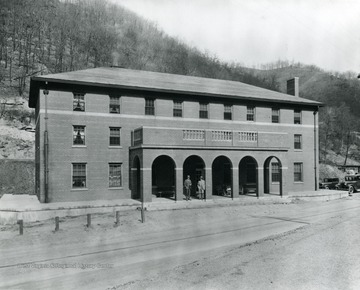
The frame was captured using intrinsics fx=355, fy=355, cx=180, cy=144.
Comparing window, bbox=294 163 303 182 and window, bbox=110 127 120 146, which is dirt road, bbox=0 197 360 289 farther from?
window, bbox=294 163 303 182

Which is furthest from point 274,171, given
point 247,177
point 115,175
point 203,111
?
point 115,175

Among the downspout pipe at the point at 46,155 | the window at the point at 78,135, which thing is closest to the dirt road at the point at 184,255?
the downspout pipe at the point at 46,155

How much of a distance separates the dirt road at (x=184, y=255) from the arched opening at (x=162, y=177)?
691 cm

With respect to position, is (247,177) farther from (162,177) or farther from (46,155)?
(46,155)

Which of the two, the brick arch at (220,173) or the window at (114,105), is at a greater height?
the window at (114,105)

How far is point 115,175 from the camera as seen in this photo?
1054 inches

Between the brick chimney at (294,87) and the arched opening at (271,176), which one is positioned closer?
the arched opening at (271,176)

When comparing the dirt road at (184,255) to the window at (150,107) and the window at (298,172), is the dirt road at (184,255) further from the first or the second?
the window at (298,172)

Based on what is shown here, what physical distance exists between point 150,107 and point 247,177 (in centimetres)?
1078

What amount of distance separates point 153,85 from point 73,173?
9.34 metres

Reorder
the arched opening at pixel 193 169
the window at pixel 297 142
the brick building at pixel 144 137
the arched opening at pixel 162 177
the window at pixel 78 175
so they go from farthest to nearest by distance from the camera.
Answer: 1. the window at pixel 297 142
2. the arched opening at pixel 193 169
3. the arched opening at pixel 162 177
4. the window at pixel 78 175
5. the brick building at pixel 144 137

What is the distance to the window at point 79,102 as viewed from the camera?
2570 centimetres

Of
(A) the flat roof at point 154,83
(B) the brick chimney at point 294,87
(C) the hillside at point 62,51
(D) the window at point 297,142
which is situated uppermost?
(C) the hillside at point 62,51

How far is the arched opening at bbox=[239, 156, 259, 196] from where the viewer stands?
30.5 metres
